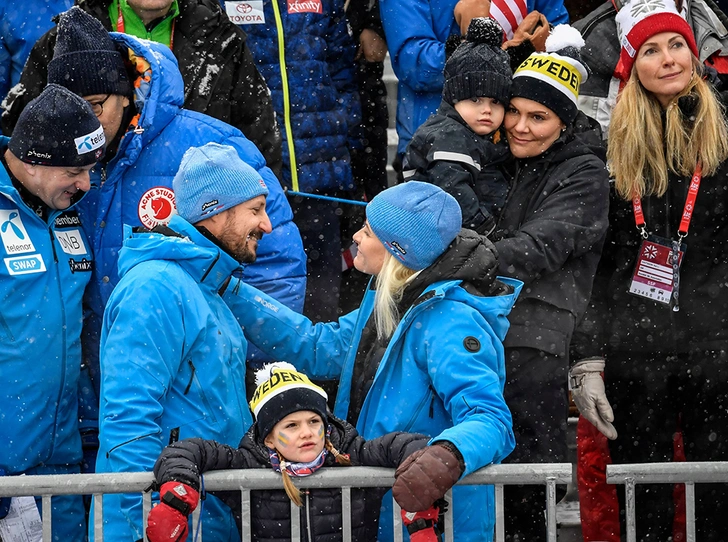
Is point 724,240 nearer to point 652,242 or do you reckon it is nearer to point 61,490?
point 652,242

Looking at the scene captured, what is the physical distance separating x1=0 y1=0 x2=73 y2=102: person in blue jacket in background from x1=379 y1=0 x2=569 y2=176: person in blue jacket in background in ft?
5.72

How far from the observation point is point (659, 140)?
5246 millimetres

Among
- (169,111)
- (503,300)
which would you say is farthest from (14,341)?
(503,300)

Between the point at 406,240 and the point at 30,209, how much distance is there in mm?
1443

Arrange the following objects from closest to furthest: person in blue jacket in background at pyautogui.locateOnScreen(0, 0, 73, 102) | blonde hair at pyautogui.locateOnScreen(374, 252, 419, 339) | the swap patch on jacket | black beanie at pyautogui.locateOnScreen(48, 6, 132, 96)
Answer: blonde hair at pyautogui.locateOnScreen(374, 252, 419, 339)
black beanie at pyautogui.locateOnScreen(48, 6, 132, 96)
the swap patch on jacket
person in blue jacket in background at pyautogui.locateOnScreen(0, 0, 73, 102)

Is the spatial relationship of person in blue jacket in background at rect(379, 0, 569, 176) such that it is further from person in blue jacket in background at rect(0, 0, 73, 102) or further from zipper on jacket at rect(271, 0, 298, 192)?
person in blue jacket in background at rect(0, 0, 73, 102)

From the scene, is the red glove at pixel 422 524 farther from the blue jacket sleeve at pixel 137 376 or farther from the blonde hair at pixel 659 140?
the blonde hair at pixel 659 140

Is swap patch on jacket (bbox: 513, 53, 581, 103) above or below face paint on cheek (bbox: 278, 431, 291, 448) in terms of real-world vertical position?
above

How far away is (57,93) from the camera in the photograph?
14.6ft

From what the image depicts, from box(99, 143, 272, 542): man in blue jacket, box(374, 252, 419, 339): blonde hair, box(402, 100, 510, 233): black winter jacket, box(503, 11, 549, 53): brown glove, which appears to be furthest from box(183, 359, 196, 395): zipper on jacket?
box(503, 11, 549, 53): brown glove

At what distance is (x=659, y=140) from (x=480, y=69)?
0.93 metres

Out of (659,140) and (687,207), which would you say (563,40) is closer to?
(659,140)

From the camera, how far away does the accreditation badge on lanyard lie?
17.2 feet

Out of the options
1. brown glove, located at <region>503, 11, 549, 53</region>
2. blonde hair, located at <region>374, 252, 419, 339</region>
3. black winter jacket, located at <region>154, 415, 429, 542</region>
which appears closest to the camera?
black winter jacket, located at <region>154, 415, 429, 542</region>
